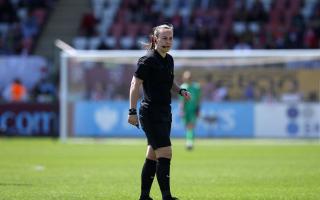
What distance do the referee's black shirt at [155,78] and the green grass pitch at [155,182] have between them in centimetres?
175

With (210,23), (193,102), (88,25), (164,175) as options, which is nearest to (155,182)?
(164,175)

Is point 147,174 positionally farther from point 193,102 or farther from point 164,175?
point 193,102

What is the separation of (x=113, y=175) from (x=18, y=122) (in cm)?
1760

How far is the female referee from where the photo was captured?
35.4ft

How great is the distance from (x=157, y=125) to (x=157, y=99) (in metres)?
0.35

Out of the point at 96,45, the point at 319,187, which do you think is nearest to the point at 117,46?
the point at 96,45

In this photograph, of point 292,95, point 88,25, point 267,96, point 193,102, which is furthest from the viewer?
point 88,25

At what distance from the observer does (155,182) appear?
1555 centimetres

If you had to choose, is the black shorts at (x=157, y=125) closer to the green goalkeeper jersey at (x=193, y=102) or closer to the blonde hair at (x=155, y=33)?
the blonde hair at (x=155, y=33)

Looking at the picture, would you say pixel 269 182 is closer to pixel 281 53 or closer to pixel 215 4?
pixel 281 53

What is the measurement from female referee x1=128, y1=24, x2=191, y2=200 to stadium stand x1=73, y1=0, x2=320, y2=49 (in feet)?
81.8

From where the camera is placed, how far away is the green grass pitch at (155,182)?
1270 centimetres

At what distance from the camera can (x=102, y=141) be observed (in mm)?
31844

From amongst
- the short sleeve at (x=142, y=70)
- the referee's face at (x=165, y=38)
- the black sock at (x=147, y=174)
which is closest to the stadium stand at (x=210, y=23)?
the black sock at (x=147, y=174)
